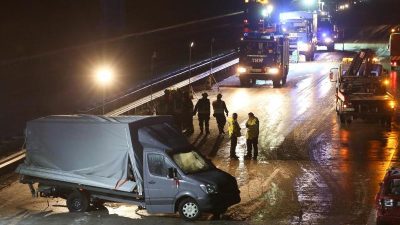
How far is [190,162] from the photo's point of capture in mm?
15578

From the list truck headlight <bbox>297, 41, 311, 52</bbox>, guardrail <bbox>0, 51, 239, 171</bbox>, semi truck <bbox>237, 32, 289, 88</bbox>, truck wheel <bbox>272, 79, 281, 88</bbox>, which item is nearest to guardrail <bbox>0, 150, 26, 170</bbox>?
guardrail <bbox>0, 51, 239, 171</bbox>

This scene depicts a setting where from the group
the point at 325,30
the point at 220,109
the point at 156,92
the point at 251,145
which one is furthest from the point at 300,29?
the point at 251,145

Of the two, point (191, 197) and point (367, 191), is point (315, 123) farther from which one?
point (191, 197)

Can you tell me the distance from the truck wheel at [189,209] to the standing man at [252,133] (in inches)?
286

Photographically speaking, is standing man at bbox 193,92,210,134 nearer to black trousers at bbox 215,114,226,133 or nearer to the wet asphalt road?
black trousers at bbox 215,114,226,133

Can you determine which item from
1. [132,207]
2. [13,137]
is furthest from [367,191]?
[13,137]

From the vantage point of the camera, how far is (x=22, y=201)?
1728 cm

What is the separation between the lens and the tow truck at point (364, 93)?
27.0 metres

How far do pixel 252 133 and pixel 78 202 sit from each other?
782 cm

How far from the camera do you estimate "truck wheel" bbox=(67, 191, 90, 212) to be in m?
15.8

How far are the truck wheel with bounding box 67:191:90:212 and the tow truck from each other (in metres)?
14.6

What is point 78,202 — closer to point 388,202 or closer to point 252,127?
point 388,202

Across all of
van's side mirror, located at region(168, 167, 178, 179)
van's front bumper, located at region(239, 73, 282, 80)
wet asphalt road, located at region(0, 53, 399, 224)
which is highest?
van's front bumper, located at region(239, 73, 282, 80)

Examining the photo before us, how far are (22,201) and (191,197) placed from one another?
521 cm
